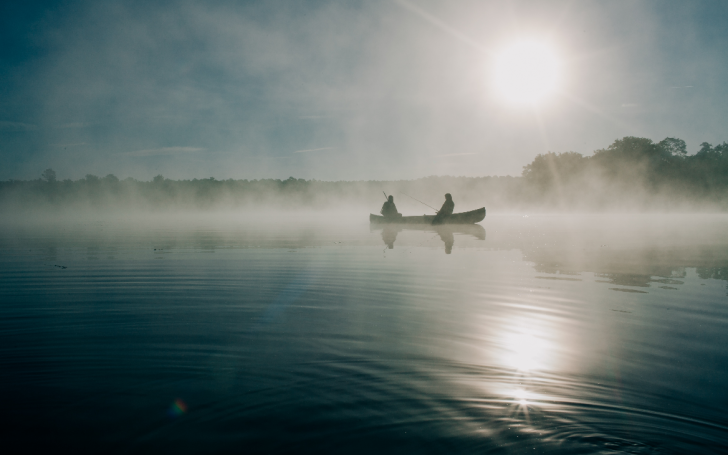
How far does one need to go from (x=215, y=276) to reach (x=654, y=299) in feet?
29.3

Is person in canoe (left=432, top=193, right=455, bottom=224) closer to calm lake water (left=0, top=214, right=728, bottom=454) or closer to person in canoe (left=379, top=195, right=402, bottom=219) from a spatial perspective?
person in canoe (left=379, top=195, right=402, bottom=219)

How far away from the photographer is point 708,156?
77938mm

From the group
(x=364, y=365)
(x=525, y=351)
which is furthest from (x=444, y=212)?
(x=364, y=365)

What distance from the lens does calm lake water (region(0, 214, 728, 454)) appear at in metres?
3.05

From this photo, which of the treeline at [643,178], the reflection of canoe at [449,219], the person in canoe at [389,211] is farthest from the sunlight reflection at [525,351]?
the treeline at [643,178]

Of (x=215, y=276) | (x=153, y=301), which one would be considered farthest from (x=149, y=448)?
(x=215, y=276)

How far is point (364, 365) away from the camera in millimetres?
4363

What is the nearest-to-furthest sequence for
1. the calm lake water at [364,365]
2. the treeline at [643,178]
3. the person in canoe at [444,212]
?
the calm lake water at [364,365] → the person in canoe at [444,212] → the treeline at [643,178]

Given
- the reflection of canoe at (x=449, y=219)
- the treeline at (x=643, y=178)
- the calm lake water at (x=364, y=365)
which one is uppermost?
the treeline at (x=643, y=178)

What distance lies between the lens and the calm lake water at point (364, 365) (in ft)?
10.00

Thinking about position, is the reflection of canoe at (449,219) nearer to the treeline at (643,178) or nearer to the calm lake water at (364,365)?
the calm lake water at (364,365)

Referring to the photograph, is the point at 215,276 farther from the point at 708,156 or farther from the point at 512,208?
the point at 512,208

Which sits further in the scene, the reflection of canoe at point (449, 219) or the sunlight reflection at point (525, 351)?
the reflection of canoe at point (449, 219)

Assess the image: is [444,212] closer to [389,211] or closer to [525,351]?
[389,211]
